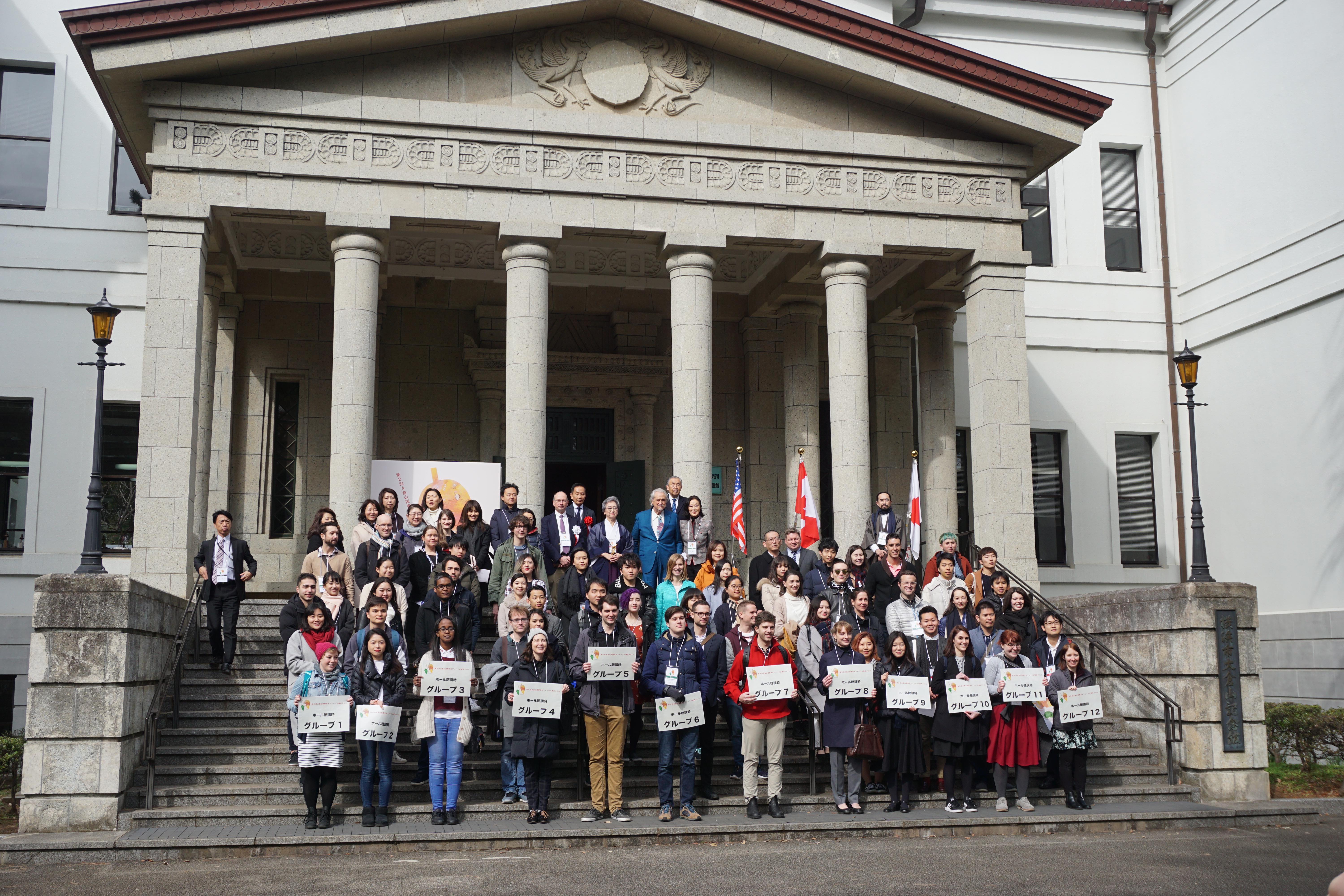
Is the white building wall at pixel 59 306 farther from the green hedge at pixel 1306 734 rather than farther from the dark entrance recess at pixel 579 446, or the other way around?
the green hedge at pixel 1306 734

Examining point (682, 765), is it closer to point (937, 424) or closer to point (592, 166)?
point (592, 166)

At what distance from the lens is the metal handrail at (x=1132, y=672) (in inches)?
562

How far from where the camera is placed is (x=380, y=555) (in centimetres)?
1426

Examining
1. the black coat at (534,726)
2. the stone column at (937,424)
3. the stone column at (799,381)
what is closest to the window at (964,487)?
the stone column at (937,424)

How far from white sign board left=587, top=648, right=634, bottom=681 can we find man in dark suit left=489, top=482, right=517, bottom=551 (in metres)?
3.55

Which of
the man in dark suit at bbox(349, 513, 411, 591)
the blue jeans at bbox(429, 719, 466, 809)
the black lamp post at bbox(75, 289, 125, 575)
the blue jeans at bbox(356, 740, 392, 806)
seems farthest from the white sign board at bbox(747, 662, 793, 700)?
the black lamp post at bbox(75, 289, 125, 575)

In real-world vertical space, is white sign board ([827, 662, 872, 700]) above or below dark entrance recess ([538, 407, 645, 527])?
below

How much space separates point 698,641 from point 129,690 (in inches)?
223

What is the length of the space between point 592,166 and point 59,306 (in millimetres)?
10008

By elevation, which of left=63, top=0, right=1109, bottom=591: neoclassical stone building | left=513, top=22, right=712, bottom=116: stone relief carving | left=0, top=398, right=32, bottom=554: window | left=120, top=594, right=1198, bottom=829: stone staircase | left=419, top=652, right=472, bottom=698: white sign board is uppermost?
left=513, top=22, right=712, bottom=116: stone relief carving

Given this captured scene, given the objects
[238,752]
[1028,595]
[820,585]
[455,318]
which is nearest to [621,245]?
[455,318]

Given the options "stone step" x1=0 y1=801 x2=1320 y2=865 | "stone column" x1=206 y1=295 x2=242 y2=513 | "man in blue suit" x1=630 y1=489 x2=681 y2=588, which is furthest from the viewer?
"stone column" x1=206 y1=295 x2=242 y2=513

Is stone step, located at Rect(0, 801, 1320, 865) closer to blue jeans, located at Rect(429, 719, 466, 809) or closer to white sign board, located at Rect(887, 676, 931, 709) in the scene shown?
blue jeans, located at Rect(429, 719, 466, 809)

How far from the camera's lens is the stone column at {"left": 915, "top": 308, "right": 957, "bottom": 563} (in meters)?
21.1
